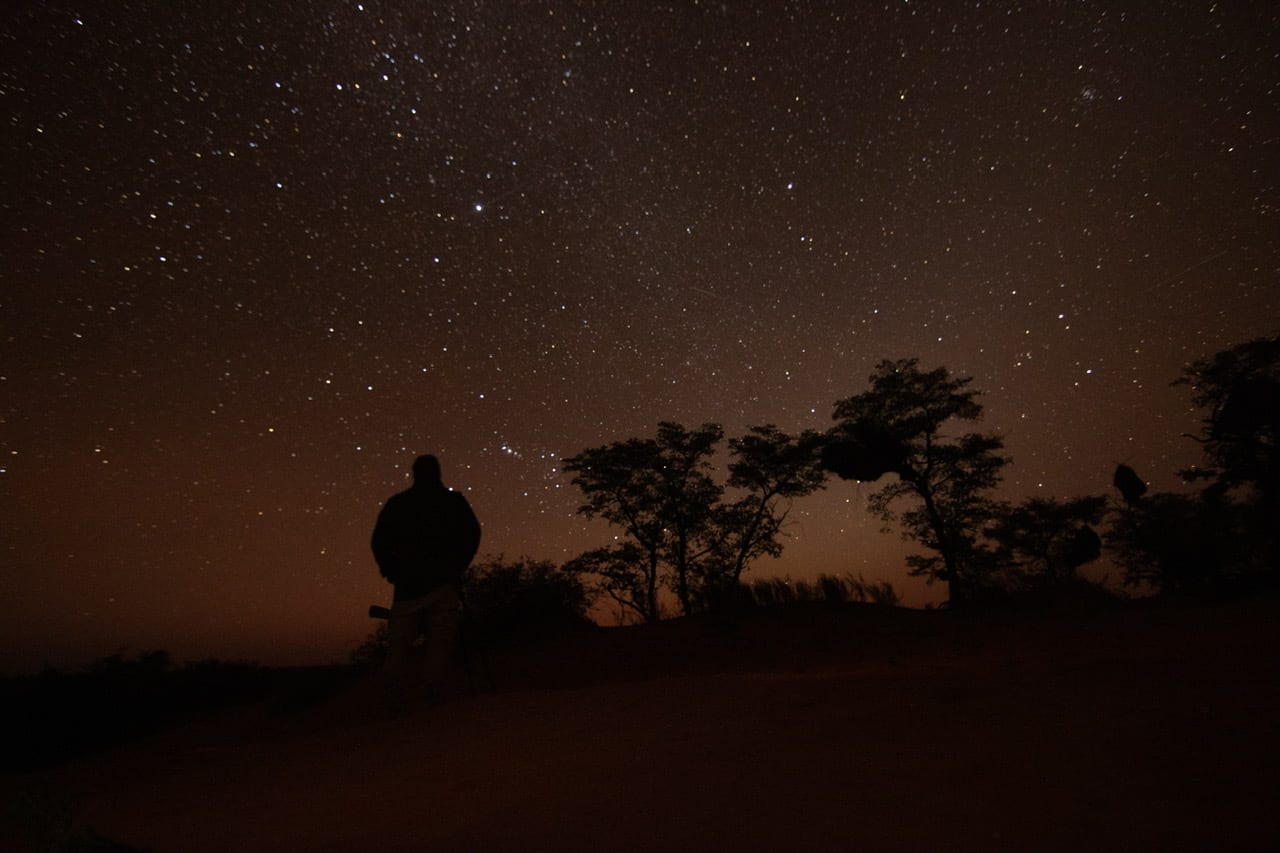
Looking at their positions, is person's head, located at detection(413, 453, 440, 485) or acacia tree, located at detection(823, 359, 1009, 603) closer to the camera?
person's head, located at detection(413, 453, 440, 485)

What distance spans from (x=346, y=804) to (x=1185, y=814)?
3.35 metres

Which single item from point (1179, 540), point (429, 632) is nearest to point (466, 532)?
point (429, 632)

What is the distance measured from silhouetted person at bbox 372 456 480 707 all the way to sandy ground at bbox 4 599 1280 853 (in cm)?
55

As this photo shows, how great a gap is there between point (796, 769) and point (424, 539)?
4.33 m

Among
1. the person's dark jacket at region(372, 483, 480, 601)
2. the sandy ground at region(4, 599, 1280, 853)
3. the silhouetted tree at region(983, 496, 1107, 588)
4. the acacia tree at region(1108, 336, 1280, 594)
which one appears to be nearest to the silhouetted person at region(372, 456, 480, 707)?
the person's dark jacket at region(372, 483, 480, 601)

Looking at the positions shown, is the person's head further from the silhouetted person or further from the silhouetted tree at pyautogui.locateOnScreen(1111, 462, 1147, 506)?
the silhouetted tree at pyautogui.locateOnScreen(1111, 462, 1147, 506)

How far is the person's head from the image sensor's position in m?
6.23

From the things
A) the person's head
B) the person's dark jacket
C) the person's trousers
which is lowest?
the person's trousers

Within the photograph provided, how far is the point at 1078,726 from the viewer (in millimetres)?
Answer: 2795

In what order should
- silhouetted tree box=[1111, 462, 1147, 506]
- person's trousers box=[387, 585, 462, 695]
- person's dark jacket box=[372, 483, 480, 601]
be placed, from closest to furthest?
person's trousers box=[387, 585, 462, 695] → person's dark jacket box=[372, 483, 480, 601] → silhouetted tree box=[1111, 462, 1147, 506]

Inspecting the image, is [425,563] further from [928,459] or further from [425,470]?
[928,459]

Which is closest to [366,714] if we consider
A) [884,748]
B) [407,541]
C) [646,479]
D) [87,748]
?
[407,541]

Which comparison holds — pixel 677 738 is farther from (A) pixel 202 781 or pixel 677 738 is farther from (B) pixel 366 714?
(B) pixel 366 714

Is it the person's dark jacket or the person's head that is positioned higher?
the person's head
